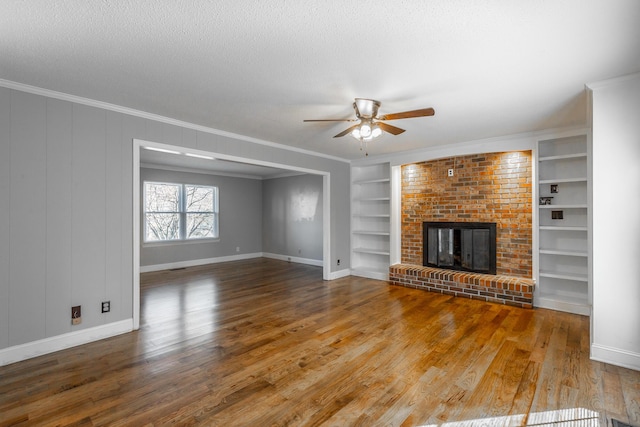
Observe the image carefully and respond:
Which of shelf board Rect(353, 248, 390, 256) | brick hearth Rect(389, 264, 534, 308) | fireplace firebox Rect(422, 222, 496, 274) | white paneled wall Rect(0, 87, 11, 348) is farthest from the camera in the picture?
shelf board Rect(353, 248, 390, 256)

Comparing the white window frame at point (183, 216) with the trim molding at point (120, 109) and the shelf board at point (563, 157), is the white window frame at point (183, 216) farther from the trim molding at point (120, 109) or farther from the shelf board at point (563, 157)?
the shelf board at point (563, 157)

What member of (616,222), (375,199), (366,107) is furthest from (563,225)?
(366,107)

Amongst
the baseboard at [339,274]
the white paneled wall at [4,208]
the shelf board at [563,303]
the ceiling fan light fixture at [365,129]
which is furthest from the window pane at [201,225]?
the shelf board at [563,303]

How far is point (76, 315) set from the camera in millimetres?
3010

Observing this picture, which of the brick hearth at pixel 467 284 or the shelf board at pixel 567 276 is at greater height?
the shelf board at pixel 567 276

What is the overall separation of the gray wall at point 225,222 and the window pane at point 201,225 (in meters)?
0.20

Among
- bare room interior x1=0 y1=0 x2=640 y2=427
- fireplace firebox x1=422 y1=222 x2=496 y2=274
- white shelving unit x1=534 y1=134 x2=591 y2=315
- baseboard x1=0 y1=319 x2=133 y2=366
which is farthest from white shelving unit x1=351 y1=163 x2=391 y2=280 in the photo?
baseboard x1=0 y1=319 x2=133 y2=366

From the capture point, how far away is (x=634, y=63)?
2314 mm

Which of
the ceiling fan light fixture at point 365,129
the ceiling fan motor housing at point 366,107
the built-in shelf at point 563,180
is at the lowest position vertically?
the built-in shelf at point 563,180

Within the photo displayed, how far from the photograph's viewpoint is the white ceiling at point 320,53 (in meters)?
1.72

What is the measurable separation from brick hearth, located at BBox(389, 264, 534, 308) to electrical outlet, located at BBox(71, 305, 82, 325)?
4.48 m

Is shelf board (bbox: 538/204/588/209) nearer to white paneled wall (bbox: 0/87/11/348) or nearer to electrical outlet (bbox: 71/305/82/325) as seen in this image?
electrical outlet (bbox: 71/305/82/325)

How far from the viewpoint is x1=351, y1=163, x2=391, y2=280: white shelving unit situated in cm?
622

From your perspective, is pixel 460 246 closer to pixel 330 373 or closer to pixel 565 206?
pixel 565 206
